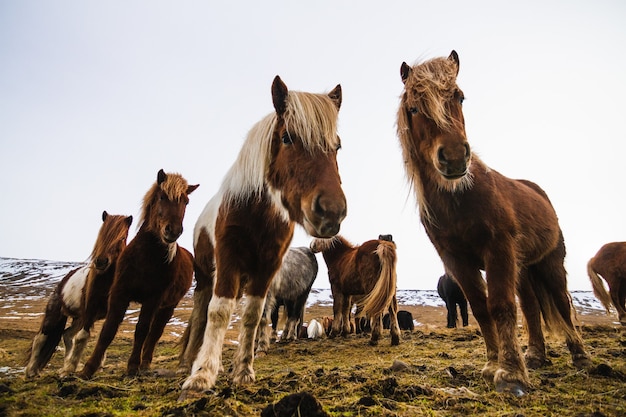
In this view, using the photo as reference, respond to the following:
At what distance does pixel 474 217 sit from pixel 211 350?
2.57 m

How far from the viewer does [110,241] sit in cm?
539

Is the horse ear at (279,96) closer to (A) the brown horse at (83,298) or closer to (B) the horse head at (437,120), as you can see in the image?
(B) the horse head at (437,120)

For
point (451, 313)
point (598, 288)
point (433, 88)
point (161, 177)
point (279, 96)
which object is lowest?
point (451, 313)

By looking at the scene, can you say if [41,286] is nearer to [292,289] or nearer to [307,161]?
[292,289]

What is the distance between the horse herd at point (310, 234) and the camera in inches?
115

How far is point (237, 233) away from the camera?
10.7 feet

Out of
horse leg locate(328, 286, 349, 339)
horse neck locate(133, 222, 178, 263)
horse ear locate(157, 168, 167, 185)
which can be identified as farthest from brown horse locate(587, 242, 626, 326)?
horse ear locate(157, 168, 167, 185)

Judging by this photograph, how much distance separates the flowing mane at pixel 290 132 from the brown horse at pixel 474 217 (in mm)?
934

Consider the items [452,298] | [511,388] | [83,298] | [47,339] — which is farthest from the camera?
[452,298]

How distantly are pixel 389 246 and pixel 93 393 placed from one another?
6337 mm

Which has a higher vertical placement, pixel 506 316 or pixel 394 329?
pixel 506 316

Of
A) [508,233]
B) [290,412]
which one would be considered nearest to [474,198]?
[508,233]

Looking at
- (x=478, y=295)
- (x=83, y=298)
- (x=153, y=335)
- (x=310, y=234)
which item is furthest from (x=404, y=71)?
(x=83, y=298)

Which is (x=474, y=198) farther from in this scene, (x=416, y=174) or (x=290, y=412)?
(x=290, y=412)
